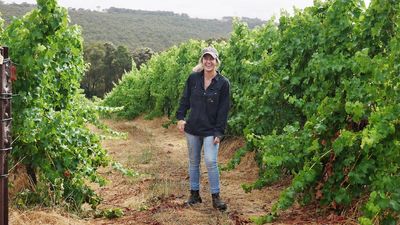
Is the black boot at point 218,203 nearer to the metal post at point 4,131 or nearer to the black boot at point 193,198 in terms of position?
the black boot at point 193,198

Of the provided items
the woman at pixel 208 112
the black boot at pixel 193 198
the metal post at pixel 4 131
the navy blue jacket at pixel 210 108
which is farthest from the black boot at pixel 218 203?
the metal post at pixel 4 131

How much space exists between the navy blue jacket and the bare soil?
895 millimetres

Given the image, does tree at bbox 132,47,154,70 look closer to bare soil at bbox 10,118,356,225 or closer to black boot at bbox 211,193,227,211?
bare soil at bbox 10,118,356,225

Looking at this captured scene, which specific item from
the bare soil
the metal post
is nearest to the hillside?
the bare soil

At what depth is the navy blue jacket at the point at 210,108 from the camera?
5.80 metres

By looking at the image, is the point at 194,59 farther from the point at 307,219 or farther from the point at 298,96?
the point at 307,219

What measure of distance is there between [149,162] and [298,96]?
388 centimetres

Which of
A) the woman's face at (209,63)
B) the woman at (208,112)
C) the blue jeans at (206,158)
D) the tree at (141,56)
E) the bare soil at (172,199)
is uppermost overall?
the woman's face at (209,63)

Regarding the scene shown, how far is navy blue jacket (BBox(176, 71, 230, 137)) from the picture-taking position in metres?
5.80

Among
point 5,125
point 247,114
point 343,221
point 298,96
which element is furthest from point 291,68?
point 5,125

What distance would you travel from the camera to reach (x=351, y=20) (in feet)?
19.8

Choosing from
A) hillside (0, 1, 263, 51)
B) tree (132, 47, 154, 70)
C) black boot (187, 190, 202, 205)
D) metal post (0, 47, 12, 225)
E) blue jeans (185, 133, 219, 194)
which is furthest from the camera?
hillside (0, 1, 263, 51)

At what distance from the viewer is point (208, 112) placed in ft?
19.1

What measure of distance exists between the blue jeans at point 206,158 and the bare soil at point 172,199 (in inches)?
11.2
